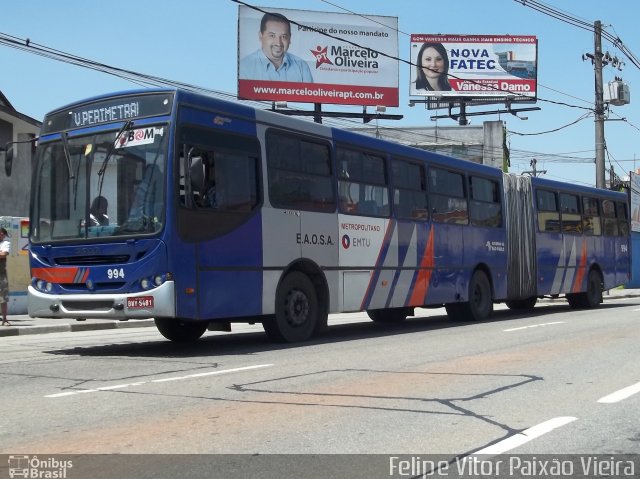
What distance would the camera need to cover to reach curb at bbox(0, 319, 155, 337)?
14641mm

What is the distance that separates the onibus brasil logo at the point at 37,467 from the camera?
15.9 ft

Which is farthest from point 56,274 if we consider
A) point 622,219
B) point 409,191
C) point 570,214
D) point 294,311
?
point 622,219

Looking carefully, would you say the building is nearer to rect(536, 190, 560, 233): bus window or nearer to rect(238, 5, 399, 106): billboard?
rect(238, 5, 399, 106): billboard

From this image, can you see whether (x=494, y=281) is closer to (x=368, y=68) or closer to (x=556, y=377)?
(x=556, y=377)

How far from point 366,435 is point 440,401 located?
5.04ft

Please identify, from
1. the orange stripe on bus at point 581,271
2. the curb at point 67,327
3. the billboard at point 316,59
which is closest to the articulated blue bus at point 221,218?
the curb at point 67,327

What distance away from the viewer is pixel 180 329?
12.6 metres

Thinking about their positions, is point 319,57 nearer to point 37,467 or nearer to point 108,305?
point 108,305

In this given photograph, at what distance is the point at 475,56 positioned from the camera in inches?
1811

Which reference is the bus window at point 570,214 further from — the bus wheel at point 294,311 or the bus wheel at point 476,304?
the bus wheel at point 294,311

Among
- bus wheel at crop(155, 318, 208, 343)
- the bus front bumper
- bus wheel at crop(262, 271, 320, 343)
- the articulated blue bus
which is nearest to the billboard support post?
the articulated blue bus

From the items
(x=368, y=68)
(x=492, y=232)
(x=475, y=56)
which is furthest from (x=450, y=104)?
(x=492, y=232)

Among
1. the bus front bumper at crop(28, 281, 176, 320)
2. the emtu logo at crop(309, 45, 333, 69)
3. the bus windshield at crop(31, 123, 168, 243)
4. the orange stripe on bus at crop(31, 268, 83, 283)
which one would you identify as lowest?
the bus front bumper at crop(28, 281, 176, 320)

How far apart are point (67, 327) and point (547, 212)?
469 inches
